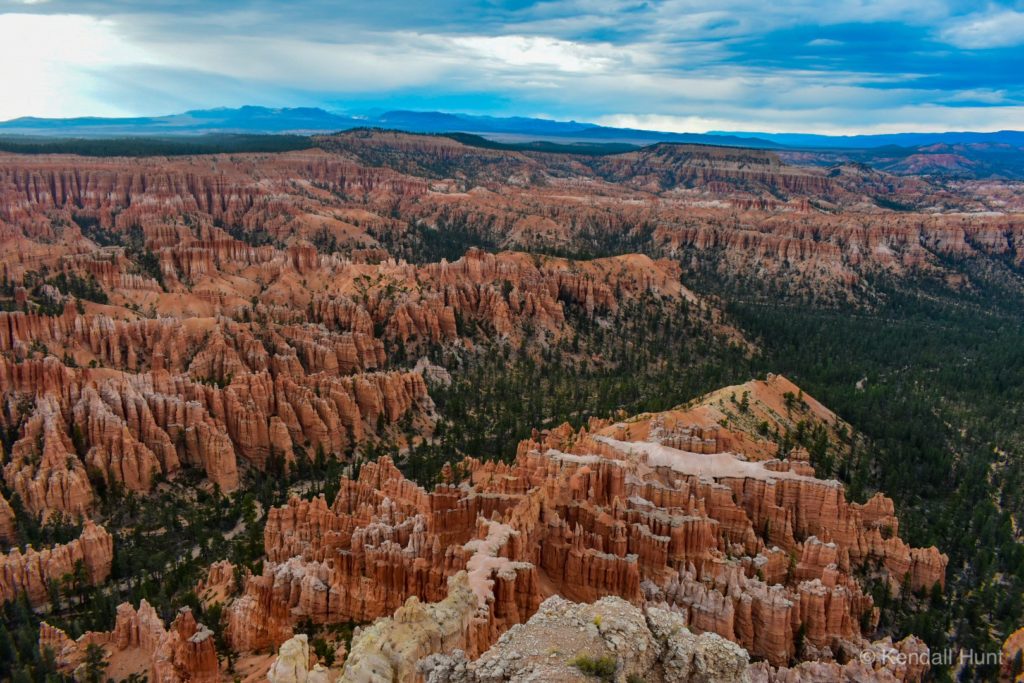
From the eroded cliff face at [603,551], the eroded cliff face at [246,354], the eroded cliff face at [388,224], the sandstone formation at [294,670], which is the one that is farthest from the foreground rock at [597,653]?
the eroded cliff face at [388,224]

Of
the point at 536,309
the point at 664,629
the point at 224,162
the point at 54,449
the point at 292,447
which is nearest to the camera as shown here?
the point at 664,629

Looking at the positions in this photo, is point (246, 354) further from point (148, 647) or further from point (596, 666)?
point (596, 666)

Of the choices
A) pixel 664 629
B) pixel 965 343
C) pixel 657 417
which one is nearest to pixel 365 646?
pixel 664 629

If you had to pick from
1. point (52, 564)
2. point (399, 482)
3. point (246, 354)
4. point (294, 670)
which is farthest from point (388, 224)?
Result: point (294, 670)

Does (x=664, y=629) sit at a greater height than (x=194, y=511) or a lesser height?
greater

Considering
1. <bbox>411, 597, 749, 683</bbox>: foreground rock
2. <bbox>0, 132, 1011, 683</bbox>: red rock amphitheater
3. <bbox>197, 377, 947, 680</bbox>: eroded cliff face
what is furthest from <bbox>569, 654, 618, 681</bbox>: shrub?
<bbox>197, 377, 947, 680</bbox>: eroded cliff face

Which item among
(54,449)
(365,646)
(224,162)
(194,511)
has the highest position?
(224,162)

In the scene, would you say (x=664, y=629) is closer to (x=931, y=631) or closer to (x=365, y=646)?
(x=365, y=646)

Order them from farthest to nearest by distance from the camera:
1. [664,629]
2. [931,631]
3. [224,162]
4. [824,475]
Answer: [224,162]
[824,475]
[931,631]
[664,629]
